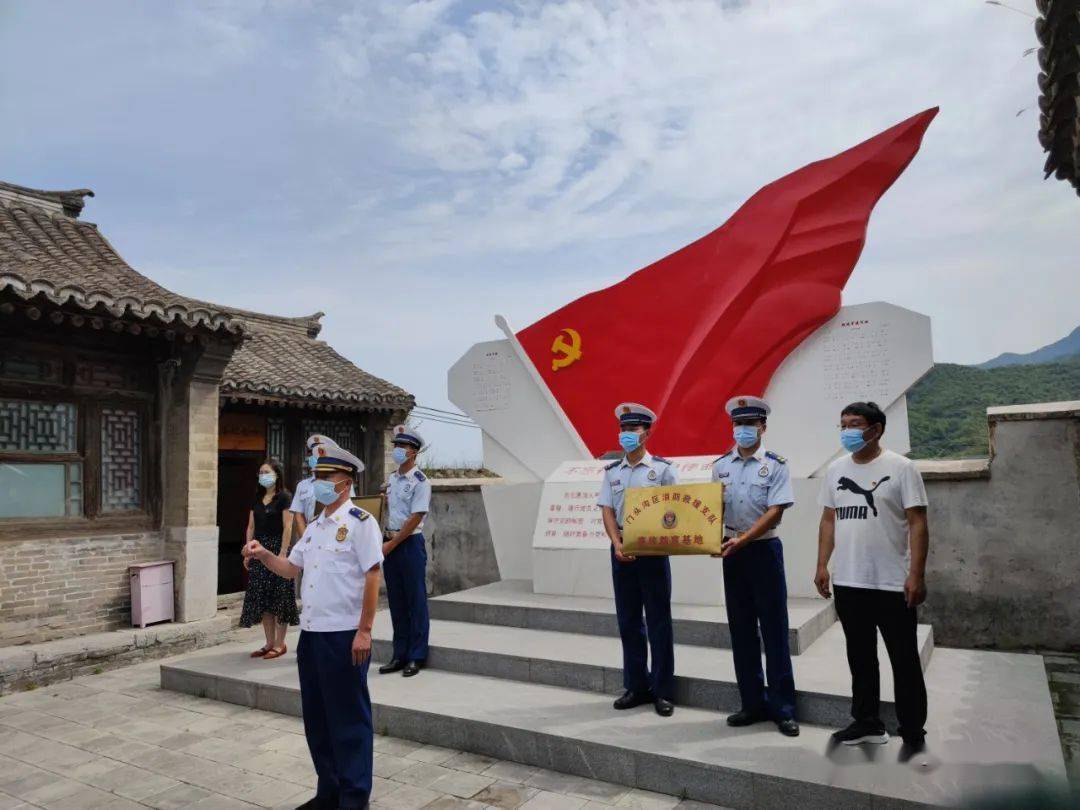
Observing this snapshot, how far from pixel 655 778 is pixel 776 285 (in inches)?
169

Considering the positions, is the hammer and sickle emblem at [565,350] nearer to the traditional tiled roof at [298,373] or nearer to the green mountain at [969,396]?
the traditional tiled roof at [298,373]

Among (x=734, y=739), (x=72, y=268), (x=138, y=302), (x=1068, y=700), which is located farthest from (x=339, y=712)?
(x=72, y=268)

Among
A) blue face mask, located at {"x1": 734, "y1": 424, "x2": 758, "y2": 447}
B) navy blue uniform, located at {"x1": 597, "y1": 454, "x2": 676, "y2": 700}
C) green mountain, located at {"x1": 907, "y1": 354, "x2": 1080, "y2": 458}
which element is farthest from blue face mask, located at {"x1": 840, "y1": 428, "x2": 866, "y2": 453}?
green mountain, located at {"x1": 907, "y1": 354, "x2": 1080, "y2": 458}

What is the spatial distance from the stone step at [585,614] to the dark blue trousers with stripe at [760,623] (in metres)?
0.82

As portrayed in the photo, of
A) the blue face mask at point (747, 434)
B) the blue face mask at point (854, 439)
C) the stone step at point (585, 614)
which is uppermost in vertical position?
the blue face mask at point (747, 434)

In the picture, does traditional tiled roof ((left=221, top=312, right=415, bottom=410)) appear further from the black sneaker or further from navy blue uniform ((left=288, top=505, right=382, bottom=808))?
the black sneaker

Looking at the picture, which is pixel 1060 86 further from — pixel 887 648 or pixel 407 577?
pixel 407 577

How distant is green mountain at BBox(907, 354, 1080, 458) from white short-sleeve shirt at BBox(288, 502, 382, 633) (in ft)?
39.4

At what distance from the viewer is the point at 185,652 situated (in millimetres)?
6938

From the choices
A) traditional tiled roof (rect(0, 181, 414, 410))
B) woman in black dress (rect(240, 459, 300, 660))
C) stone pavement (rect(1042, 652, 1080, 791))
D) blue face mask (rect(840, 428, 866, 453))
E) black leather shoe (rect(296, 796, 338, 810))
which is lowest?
stone pavement (rect(1042, 652, 1080, 791))

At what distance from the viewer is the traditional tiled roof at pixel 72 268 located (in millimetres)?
5832

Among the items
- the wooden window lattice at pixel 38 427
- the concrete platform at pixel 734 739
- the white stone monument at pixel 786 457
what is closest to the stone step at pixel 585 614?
the white stone monument at pixel 786 457

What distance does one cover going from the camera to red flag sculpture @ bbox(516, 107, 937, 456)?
6180 millimetres

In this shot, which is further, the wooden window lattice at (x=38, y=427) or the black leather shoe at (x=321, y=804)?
the wooden window lattice at (x=38, y=427)
